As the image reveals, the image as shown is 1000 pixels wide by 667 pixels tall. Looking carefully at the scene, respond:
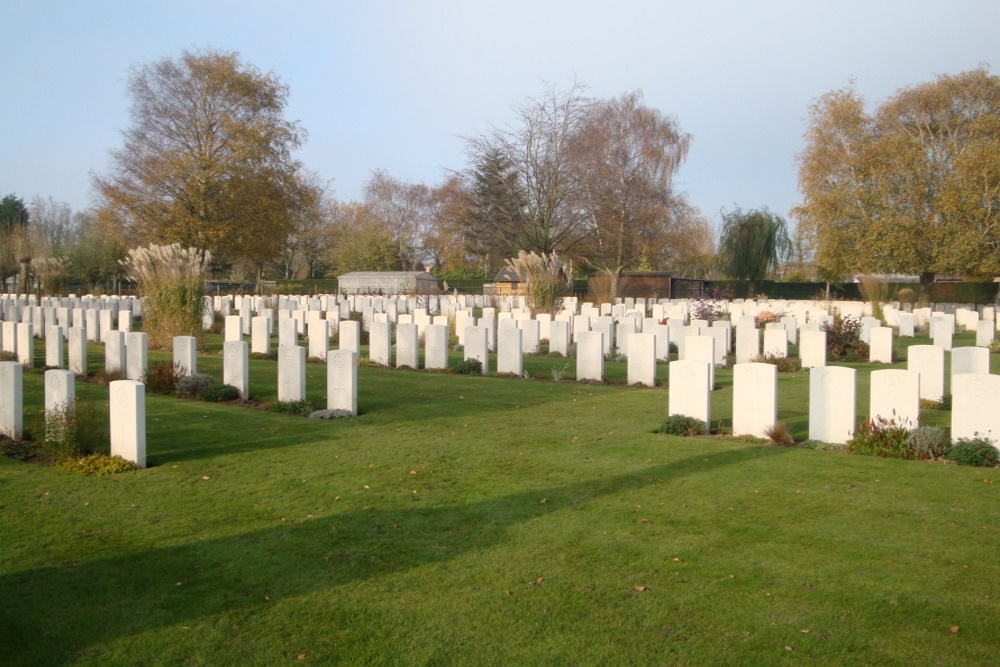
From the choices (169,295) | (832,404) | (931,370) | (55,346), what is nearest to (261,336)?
(169,295)

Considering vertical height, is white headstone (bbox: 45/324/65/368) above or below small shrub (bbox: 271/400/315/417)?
above

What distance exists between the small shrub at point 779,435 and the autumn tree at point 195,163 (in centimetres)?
2997

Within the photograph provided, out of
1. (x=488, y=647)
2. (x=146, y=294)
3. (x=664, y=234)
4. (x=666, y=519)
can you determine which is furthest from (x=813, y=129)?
(x=488, y=647)

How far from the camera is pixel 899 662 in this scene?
3969mm

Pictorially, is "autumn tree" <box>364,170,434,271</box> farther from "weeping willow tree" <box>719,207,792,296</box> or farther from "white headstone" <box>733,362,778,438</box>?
"white headstone" <box>733,362,778,438</box>

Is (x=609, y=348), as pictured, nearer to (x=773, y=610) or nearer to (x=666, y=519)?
(x=666, y=519)

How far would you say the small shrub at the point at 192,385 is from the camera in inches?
464

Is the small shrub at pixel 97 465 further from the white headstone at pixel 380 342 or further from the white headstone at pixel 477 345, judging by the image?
the white headstone at pixel 380 342

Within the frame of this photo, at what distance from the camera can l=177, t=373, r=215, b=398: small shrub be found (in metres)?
11.8

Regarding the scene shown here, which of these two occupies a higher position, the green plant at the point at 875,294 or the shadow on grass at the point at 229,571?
the green plant at the point at 875,294

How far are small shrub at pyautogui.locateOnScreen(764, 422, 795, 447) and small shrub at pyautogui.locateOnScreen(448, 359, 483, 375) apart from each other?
7066 mm

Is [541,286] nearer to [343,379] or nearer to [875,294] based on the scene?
[875,294]

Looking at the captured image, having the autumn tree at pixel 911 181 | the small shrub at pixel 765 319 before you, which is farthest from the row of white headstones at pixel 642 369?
the autumn tree at pixel 911 181

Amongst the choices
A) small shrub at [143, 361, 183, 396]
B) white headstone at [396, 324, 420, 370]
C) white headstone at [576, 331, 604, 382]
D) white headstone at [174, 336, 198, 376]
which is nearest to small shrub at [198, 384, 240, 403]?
small shrub at [143, 361, 183, 396]
